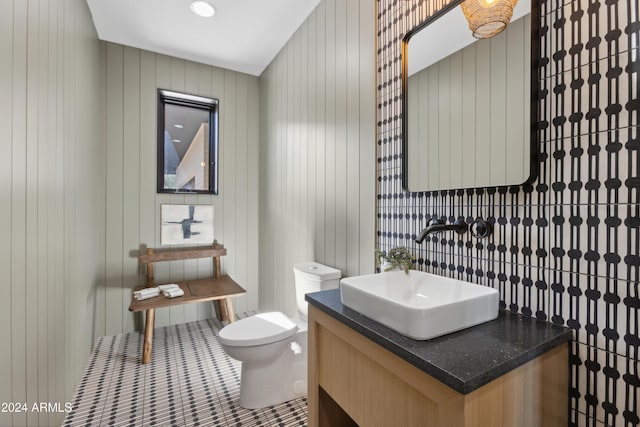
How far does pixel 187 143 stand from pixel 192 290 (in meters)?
1.50

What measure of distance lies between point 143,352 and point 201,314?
0.83 meters

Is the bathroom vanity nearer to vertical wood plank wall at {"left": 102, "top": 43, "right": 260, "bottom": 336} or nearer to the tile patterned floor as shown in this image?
the tile patterned floor

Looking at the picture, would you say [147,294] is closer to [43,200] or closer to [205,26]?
[43,200]

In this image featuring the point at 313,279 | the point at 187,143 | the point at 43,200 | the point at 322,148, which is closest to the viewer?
the point at 43,200

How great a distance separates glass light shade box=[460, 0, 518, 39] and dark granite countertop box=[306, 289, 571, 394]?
3.36 ft

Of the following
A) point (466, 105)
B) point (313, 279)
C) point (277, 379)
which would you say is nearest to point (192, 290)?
point (277, 379)

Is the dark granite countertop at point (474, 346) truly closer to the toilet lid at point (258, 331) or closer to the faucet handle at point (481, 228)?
the faucet handle at point (481, 228)

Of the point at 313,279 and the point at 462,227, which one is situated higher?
the point at 462,227

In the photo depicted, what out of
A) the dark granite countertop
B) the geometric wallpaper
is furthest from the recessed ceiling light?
the dark granite countertop

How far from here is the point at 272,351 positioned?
175 cm

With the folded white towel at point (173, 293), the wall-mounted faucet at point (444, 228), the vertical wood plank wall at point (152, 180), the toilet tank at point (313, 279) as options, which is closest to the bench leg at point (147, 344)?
the folded white towel at point (173, 293)

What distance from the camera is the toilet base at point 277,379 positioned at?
70.7 inches

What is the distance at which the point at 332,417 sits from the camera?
128 centimetres

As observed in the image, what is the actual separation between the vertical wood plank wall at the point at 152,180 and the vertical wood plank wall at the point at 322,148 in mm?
354
